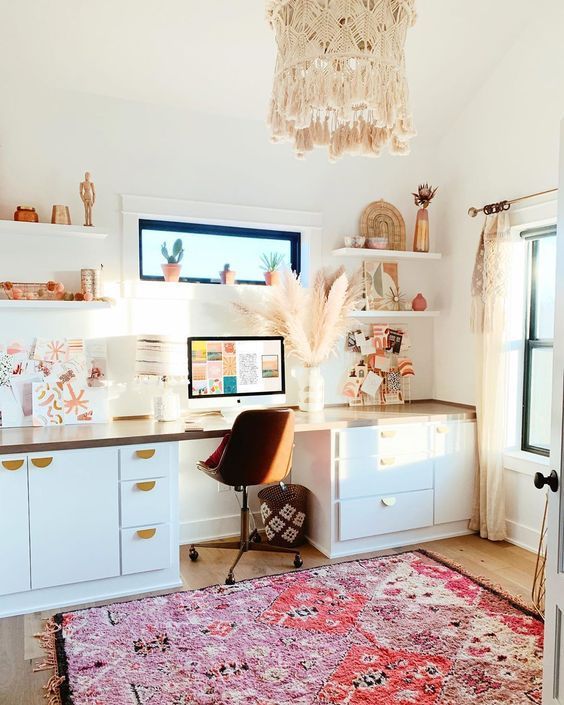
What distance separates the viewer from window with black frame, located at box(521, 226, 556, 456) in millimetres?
3523

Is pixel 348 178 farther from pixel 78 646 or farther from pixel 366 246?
pixel 78 646

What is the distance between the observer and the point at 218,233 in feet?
12.4

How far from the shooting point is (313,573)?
10.3 feet

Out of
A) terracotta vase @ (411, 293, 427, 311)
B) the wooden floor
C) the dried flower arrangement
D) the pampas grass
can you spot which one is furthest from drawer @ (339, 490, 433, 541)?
the dried flower arrangement

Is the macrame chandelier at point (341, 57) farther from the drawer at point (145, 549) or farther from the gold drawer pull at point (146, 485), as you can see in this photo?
the drawer at point (145, 549)

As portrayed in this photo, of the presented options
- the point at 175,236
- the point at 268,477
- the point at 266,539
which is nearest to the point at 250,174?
the point at 175,236

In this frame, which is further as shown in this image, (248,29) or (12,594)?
(248,29)

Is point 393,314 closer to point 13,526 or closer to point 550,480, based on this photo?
point 550,480

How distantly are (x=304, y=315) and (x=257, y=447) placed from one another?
1.01 m

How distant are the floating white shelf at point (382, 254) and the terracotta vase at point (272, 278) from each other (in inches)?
17.8

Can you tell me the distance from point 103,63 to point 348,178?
171 centimetres

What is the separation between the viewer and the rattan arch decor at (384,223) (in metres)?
4.08

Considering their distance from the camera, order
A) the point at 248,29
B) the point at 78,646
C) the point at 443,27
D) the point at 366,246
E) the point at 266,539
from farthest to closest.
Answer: the point at 366,246 < the point at 266,539 < the point at 443,27 < the point at 248,29 < the point at 78,646

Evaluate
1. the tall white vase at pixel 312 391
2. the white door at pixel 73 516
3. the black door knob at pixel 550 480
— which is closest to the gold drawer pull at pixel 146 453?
the white door at pixel 73 516
